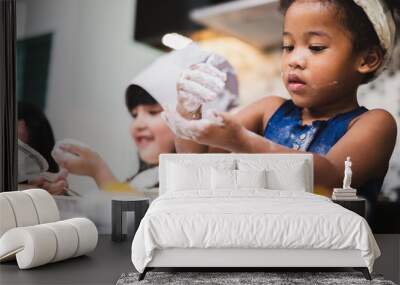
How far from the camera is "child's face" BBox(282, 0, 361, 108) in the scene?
5.80 meters

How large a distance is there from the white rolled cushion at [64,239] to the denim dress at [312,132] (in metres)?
2.50

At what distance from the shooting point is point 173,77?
20.3ft

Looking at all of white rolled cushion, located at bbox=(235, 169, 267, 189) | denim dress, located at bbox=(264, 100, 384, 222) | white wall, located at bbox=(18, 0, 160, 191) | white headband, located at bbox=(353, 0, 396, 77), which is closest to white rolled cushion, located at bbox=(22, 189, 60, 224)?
white wall, located at bbox=(18, 0, 160, 191)

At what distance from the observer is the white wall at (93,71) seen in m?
6.25

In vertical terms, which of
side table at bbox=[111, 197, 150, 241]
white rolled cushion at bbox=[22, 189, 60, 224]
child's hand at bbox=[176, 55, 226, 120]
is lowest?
side table at bbox=[111, 197, 150, 241]

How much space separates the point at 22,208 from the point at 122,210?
123 cm

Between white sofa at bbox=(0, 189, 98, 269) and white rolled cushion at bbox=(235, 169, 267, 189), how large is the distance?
4.79 feet

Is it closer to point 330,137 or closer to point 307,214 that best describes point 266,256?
point 307,214

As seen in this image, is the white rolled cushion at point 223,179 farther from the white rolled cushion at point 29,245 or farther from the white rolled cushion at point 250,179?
the white rolled cushion at point 29,245

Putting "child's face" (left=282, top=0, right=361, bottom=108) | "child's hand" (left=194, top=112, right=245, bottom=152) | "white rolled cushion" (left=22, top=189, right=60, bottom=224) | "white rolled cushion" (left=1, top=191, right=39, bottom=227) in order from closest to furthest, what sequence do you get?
"white rolled cushion" (left=1, top=191, right=39, bottom=227) → "white rolled cushion" (left=22, top=189, right=60, bottom=224) → "child's face" (left=282, top=0, right=361, bottom=108) → "child's hand" (left=194, top=112, right=245, bottom=152)

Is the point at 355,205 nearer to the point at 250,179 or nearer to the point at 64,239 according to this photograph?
the point at 250,179

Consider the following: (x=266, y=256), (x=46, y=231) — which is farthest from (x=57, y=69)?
(x=266, y=256)

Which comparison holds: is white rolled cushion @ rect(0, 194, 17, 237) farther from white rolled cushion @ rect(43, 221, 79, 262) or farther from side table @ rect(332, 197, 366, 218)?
side table @ rect(332, 197, 366, 218)

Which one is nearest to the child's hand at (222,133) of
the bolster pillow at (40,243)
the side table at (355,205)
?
the side table at (355,205)
